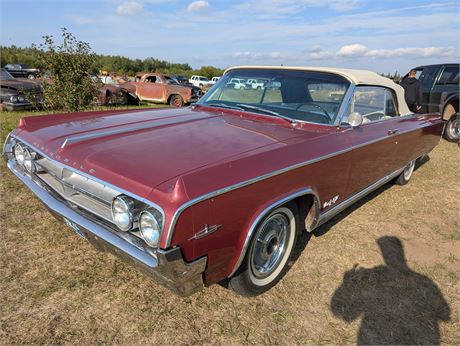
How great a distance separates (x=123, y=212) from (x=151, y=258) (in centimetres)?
29

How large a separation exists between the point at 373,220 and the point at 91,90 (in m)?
5.33

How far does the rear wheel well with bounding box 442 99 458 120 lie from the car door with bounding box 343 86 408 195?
510 centimetres

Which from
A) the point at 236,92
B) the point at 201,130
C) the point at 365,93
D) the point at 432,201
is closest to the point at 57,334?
the point at 201,130

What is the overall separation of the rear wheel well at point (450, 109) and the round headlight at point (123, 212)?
338 inches

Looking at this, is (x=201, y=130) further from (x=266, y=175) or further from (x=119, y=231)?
(x=119, y=231)

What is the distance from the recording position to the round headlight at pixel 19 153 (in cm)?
293

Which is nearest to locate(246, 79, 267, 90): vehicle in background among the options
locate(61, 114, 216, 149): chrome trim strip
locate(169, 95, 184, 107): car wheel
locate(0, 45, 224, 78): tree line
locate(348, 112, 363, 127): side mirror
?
locate(61, 114, 216, 149): chrome trim strip

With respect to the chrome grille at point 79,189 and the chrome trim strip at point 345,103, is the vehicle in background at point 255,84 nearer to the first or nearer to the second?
the chrome trim strip at point 345,103

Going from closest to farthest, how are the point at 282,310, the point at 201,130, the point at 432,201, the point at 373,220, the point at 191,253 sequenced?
the point at 191,253
the point at 282,310
the point at 201,130
the point at 373,220
the point at 432,201

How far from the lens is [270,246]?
2.70 metres

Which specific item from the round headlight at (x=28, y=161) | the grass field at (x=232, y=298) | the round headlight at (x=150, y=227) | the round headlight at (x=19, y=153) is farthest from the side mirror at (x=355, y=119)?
the round headlight at (x=19, y=153)

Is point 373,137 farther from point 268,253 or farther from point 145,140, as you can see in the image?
point 145,140

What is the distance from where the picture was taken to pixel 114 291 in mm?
2557

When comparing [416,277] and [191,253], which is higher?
[191,253]
